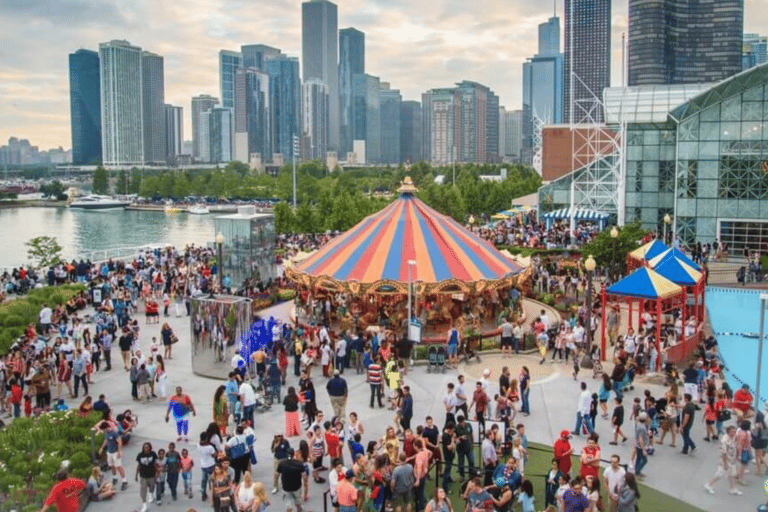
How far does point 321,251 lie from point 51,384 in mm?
11028

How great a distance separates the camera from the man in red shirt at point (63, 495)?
447 inches

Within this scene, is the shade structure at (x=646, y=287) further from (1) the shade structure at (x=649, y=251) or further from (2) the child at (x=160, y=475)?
(2) the child at (x=160, y=475)

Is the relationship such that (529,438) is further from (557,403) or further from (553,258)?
(553,258)

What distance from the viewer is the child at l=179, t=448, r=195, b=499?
1345 centimetres

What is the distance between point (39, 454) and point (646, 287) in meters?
16.7

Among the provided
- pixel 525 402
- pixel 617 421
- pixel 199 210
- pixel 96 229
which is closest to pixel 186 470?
pixel 525 402

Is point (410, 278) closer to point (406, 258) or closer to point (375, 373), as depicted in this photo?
point (406, 258)

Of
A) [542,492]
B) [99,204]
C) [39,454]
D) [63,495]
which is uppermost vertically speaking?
[99,204]

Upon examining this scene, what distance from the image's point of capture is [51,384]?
794 inches

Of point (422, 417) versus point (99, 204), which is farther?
point (99, 204)

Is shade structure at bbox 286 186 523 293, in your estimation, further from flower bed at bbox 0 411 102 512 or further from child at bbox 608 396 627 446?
flower bed at bbox 0 411 102 512

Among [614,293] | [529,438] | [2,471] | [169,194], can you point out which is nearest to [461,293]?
[614,293]

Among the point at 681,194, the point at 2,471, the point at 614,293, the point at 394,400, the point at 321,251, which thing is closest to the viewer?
the point at 2,471

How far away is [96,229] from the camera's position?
355ft
